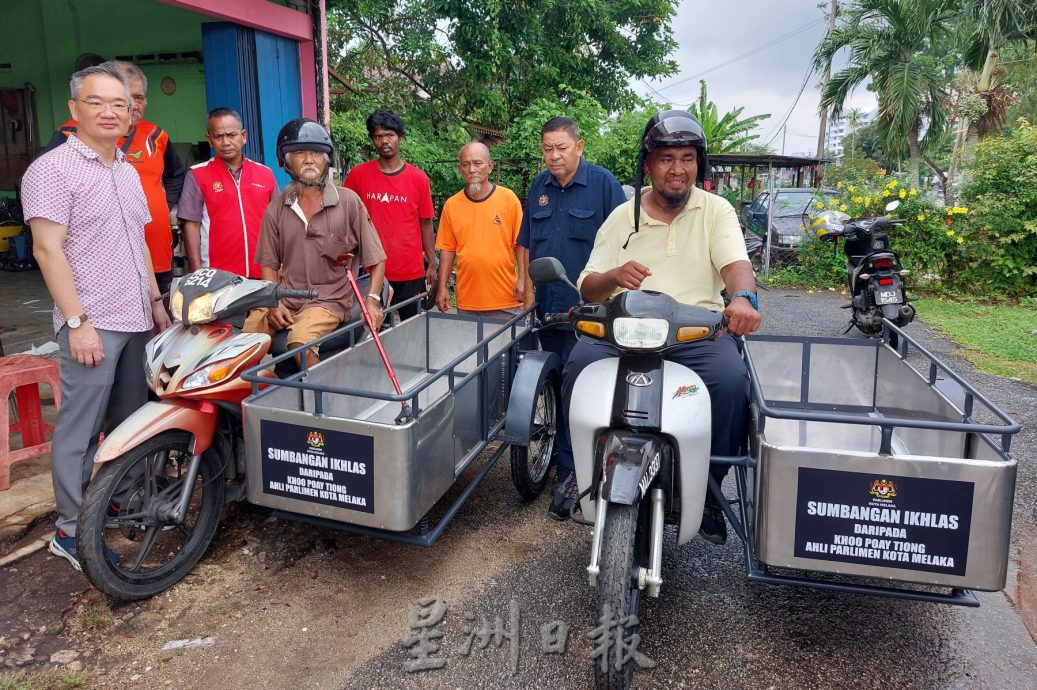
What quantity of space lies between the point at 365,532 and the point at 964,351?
21.5 feet

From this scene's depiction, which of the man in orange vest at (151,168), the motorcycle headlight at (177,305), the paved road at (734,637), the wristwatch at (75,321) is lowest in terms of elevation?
the paved road at (734,637)

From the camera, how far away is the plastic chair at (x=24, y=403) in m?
3.94

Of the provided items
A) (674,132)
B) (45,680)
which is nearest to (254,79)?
(674,132)

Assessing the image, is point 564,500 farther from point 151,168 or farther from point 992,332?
point 992,332

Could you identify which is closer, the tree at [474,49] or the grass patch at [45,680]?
the grass patch at [45,680]

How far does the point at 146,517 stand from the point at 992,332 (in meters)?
8.20

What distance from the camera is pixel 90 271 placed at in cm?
317

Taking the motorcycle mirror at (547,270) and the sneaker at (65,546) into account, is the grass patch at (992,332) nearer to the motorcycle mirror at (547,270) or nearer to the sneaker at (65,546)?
the motorcycle mirror at (547,270)

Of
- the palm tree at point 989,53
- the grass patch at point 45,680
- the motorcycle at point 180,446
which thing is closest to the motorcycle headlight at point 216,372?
the motorcycle at point 180,446

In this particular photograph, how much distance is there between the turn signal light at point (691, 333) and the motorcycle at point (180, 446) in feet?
5.29

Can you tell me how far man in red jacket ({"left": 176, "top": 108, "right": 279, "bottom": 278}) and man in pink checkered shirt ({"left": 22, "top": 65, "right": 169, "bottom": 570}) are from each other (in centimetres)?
87

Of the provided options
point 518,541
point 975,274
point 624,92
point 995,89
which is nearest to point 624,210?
point 518,541

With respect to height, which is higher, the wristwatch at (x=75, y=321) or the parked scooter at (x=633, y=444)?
the wristwatch at (x=75, y=321)

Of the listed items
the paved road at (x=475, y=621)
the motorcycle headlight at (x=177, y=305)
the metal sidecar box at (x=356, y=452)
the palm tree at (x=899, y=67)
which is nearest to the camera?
the paved road at (x=475, y=621)
